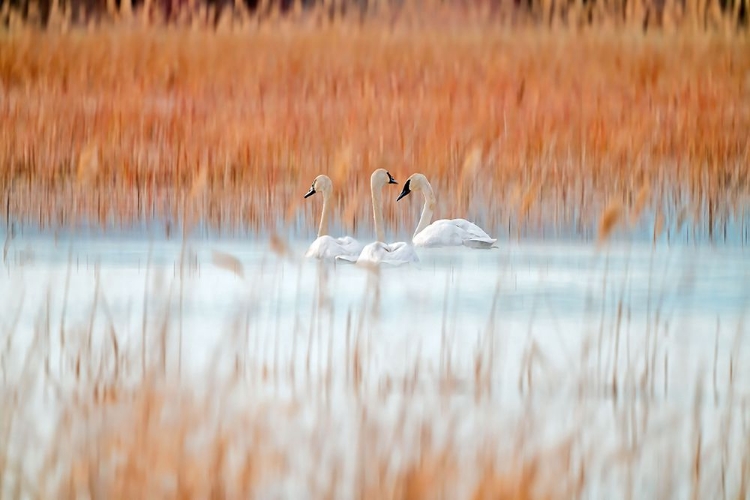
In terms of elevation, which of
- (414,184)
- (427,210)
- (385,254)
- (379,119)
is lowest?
(385,254)

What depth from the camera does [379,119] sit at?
4.94 m

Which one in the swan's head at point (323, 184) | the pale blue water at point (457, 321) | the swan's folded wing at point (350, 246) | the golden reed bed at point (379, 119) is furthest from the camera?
the golden reed bed at point (379, 119)

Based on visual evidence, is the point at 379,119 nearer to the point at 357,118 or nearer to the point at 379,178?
the point at 357,118

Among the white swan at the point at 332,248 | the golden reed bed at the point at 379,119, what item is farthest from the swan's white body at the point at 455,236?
the white swan at the point at 332,248

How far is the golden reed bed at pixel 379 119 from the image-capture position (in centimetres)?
444

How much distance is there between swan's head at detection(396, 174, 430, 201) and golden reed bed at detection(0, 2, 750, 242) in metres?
0.17

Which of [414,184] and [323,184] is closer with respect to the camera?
[323,184]

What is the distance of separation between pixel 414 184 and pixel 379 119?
25.7 inches

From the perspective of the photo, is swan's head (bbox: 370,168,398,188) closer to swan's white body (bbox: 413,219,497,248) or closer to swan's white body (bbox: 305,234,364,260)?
swan's white body (bbox: 413,219,497,248)

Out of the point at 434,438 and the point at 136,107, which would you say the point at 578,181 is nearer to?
the point at 136,107

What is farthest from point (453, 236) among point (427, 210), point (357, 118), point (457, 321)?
point (357, 118)

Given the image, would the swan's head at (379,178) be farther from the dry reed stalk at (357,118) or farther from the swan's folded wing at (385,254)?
the swan's folded wing at (385,254)

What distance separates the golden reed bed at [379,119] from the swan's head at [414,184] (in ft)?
0.56

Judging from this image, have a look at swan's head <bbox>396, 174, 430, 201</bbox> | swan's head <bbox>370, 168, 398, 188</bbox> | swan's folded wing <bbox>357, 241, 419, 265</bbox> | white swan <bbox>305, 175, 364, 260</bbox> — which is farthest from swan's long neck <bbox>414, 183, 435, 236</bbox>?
swan's folded wing <bbox>357, 241, 419, 265</bbox>
